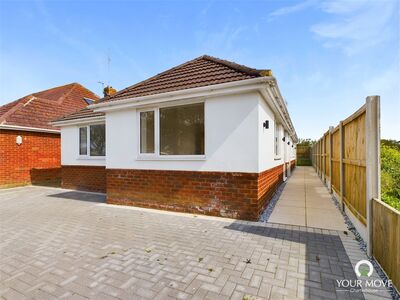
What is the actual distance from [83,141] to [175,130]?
20.9 ft

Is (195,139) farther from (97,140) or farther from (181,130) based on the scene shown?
(97,140)

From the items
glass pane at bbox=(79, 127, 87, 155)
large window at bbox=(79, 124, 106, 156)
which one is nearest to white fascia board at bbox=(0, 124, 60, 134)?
glass pane at bbox=(79, 127, 87, 155)

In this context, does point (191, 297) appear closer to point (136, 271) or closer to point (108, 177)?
point (136, 271)

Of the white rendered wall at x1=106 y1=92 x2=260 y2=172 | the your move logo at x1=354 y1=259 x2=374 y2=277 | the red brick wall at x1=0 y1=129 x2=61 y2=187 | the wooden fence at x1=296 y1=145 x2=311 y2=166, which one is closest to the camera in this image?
the your move logo at x1=354 y1=259 x2=374 y2=277

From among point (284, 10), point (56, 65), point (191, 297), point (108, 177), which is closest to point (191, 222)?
point (191, 297)

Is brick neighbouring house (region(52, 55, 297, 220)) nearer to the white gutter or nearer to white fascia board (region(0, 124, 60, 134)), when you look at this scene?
the white gutter

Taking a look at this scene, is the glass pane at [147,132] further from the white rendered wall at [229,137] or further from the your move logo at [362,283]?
the your move logo at [362,283]

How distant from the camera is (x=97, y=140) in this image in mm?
10211

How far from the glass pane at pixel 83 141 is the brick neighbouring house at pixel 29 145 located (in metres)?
4.12

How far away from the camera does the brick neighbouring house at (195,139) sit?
17.9 ft

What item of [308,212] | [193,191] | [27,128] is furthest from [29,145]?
[308,212]

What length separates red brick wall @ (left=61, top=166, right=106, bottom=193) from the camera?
991cm

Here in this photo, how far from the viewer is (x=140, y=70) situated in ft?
44.8

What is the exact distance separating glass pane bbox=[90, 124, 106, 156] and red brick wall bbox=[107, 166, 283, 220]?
2839 mm
